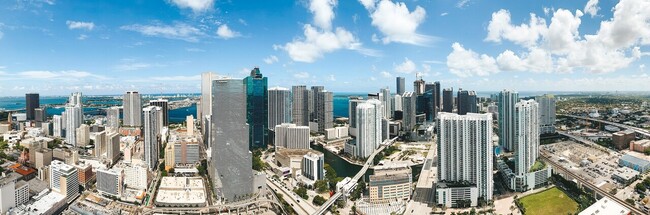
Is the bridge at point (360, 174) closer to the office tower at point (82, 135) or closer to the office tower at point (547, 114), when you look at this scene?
the office tower at point (547, 114)

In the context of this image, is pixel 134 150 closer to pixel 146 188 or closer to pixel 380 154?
pixel 146 188

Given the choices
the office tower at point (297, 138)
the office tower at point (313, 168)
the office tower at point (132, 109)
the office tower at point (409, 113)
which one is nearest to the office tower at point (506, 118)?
the office tower at point (409, 113)

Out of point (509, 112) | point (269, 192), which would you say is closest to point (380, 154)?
point (509, 112)

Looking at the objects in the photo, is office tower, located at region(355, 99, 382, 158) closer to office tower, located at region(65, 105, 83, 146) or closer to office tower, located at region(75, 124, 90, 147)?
office tower, located at region(75, 124, 90, 147)

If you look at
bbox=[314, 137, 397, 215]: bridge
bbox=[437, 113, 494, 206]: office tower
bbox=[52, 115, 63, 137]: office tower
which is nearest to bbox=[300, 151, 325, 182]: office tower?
bbox=[314, 137, 397, 215]: bridge

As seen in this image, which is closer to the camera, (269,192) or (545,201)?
(545,201)

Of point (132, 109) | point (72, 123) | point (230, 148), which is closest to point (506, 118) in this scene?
point (230, 148)

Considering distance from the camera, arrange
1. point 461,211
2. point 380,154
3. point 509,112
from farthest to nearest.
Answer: point 380,154
point 509,112
point 461,211
